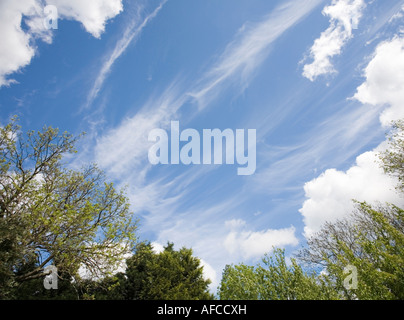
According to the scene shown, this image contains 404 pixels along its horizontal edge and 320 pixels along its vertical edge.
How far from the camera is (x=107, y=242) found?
598 inches

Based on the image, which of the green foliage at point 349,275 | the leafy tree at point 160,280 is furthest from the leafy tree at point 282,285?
the leafy tree at point 160,280

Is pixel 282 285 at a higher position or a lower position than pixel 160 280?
higher

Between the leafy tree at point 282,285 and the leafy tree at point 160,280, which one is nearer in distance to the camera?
the leafy tree at point 282,285

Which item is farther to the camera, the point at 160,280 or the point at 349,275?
the point at 160,280

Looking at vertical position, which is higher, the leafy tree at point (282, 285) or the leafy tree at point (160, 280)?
the leafy tree at point (282, 285)

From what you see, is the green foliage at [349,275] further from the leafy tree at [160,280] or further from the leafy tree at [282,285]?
the leafy tree at [160,280]

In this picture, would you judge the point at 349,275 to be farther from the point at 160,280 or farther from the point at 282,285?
the point at 160,280

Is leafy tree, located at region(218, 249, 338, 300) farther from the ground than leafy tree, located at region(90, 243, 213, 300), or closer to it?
farther from the ground

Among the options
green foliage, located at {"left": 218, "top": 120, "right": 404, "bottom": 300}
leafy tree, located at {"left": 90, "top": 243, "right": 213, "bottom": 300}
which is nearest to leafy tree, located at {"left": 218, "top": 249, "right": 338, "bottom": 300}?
green foliage, located at {"left": 218, "top": 120, "right": 404, "bottom": 300}

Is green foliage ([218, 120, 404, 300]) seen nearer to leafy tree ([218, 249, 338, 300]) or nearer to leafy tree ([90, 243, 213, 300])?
leafy tree ([218, 249, 338, 300])

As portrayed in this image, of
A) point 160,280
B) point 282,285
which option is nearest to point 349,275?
point 282,285
